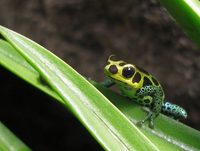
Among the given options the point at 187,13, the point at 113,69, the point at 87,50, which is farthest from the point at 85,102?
the point at 87,50

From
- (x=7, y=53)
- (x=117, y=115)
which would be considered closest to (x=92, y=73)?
(x=7, y=53)

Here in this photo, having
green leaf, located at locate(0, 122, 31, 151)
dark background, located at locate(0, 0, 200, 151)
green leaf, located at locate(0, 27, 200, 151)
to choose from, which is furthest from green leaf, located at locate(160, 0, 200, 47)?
dark background, located at locate(0, 0, 200, 151)

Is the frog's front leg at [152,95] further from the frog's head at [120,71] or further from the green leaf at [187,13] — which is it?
the green leaf at [187,13]

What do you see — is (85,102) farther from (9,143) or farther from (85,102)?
(9,143)

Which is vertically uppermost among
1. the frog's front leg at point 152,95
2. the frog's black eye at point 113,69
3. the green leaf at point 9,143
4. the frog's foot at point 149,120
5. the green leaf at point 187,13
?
the green leaf at point 187,13

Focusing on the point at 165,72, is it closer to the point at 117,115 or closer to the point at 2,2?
the point at 2,2

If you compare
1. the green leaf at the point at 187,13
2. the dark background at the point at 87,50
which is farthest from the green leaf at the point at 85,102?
the dark background at the point at 87,50

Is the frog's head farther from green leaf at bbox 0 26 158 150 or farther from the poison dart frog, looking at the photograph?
green leaf at bbox 0 26 158 150
